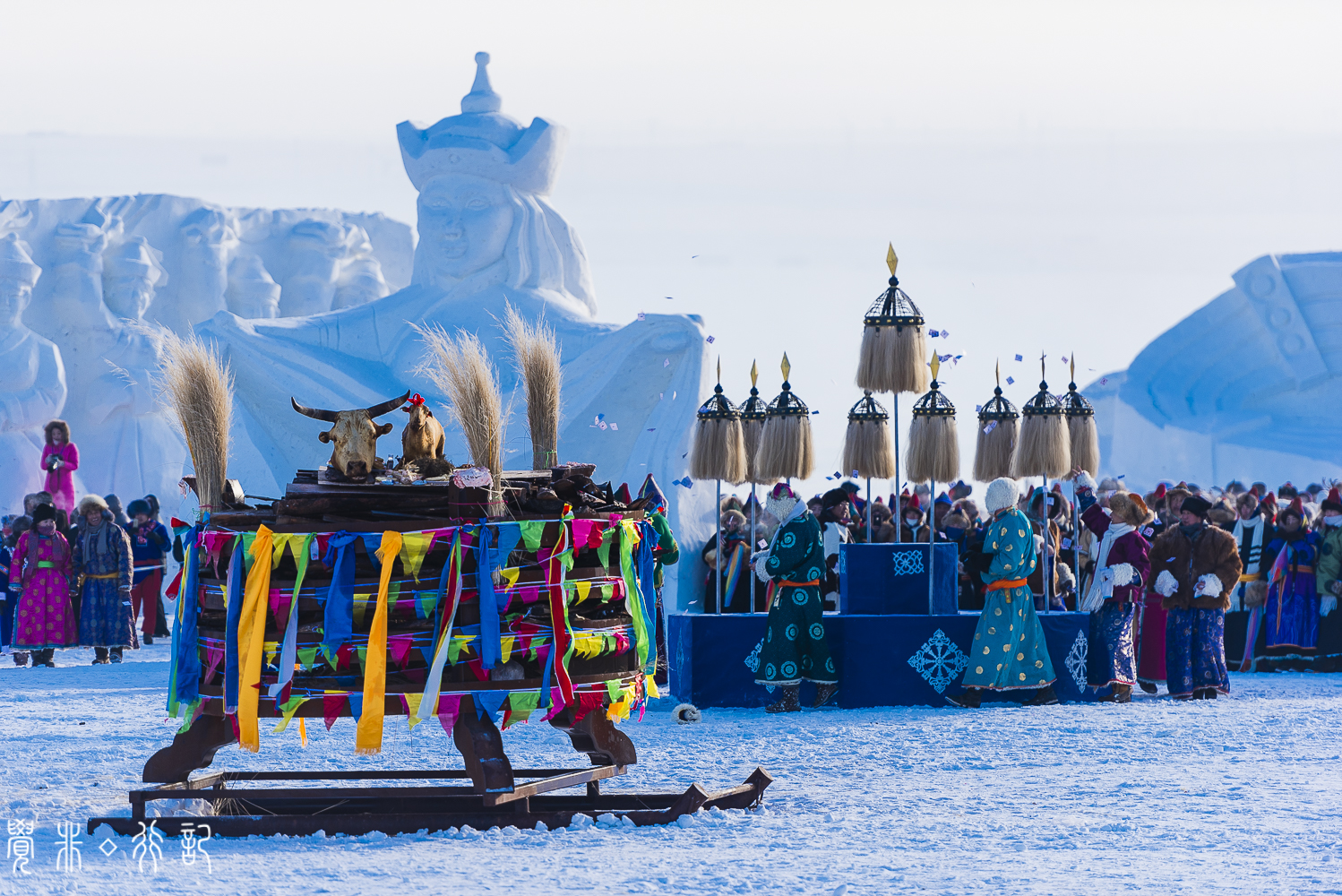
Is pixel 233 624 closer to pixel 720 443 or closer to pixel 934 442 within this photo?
pixel 720 443

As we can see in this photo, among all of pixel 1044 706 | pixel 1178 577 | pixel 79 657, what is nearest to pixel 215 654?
pixel 1044 706

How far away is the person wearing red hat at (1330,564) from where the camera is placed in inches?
443

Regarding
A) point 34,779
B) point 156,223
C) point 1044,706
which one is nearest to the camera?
point 34,779

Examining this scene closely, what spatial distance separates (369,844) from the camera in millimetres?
4859

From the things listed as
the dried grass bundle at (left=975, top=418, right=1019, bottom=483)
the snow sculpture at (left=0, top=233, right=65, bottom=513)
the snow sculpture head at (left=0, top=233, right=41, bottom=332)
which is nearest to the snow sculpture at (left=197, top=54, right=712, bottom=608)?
the dried grass bundle at (left=975, top=418, right=1019, bottom=483)

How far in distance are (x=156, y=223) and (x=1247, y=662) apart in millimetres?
17941

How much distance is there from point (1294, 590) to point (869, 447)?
3.58 metres

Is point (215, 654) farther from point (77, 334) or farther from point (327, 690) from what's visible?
point (77, 334)

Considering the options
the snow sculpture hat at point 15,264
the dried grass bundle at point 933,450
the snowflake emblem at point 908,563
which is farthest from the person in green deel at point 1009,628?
the snow sculpture hat at point 15,264

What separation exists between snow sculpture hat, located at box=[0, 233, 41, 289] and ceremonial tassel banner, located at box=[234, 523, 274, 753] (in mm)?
17983

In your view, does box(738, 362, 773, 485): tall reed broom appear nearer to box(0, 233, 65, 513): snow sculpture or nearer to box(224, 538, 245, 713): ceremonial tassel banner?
box(224, 538, 245, 713): ceremonial tassel banner

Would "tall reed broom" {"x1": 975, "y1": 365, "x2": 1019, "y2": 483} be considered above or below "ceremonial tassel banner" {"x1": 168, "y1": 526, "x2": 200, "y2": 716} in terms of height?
above

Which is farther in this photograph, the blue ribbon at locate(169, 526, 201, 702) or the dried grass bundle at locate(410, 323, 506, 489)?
the dried grass bundle at locate(410, 323, 506, 489)

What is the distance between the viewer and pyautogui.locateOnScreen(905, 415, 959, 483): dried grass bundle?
397 inches
